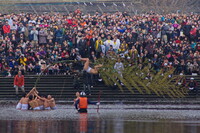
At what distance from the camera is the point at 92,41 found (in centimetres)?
4759

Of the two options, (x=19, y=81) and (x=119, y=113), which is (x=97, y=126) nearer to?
(x=119, y=113)

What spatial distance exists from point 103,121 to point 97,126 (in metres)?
2.67

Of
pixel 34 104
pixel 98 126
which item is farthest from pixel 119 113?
pixel 98 126

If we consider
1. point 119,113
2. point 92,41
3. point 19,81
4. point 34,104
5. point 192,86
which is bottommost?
point 119,113

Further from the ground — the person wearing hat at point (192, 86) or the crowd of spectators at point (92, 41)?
the crowd of spectators at point (92, 41)

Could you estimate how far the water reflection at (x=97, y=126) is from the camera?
78.9 ft

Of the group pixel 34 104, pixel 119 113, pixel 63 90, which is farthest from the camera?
pixel 63 90

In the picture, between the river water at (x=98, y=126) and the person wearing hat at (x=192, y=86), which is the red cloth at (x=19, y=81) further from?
the river water at (x=98, y=126)

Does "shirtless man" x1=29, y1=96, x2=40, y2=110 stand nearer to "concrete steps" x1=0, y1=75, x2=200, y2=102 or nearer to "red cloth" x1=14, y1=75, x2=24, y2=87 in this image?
"red cloth" x1=14, y1=75, x2=24, y2=87

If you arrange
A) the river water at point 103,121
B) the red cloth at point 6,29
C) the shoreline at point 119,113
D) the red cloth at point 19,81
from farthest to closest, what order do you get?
1. the red cloth at point 6,29
2. the red cloth at point 19,81
3. the shoreline at point 119,113
4. the river water at point 103,121

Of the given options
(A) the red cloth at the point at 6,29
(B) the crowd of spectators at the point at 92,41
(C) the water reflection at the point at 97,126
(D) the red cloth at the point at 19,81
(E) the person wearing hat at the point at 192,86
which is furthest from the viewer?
(A) the red cloth at the point at 6,29

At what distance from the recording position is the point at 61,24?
5203 cm

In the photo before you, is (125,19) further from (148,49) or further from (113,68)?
(113,68)

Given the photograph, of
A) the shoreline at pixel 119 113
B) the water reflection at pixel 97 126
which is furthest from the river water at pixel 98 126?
the shoreline at pixel 119 113
